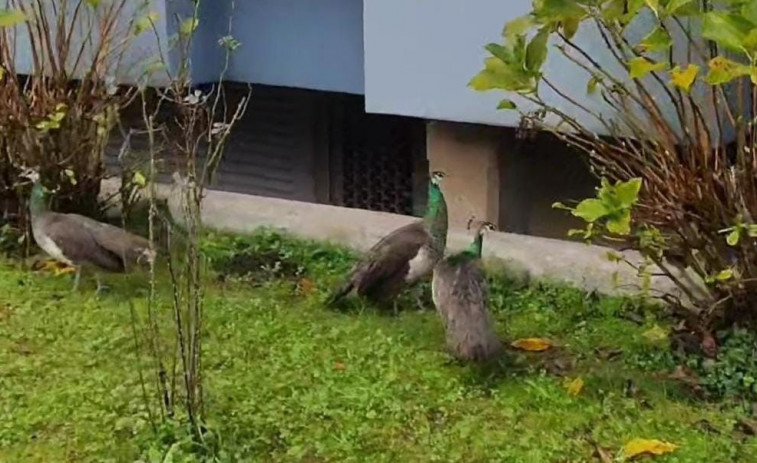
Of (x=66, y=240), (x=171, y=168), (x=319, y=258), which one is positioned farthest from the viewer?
(x=171, y=168)

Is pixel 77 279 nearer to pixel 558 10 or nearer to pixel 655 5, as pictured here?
pixel 558 10

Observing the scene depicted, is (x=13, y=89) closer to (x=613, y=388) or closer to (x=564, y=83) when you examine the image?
(x=564, y=83)

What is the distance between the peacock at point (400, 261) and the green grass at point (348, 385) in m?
0.11

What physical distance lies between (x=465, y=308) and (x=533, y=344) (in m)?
0.44

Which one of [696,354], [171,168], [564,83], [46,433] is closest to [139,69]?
[171,168]

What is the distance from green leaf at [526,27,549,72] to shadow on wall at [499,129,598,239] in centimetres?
249

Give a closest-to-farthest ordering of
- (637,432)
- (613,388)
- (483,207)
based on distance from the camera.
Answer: (637,432) → (613,388) → (483,207)

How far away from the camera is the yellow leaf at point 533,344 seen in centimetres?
508

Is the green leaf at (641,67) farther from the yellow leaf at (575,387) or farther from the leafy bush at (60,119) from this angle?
the leafy bush at (60,119)

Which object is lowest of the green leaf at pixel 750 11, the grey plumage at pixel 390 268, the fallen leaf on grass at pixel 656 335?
the fallen leaf on grass at pixel 656 335

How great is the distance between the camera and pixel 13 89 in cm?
635

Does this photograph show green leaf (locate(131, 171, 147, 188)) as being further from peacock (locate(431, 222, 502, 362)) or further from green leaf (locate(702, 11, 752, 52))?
green leaf (locate(702, 11, 752, 52))

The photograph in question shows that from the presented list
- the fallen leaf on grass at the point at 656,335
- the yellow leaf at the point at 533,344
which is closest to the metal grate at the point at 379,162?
the yellow leaf at the point at 533,344

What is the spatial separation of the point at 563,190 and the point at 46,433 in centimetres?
376
